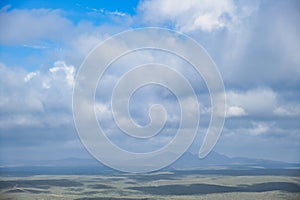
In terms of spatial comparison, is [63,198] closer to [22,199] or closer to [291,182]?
[22,199]

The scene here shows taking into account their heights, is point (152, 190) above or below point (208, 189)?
below

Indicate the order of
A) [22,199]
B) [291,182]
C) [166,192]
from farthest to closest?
[291,182] < [166,192] < [22,199]

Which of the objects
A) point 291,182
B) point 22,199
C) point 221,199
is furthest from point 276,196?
point 22,199

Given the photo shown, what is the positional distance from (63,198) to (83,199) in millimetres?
5059

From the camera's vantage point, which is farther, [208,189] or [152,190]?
[208,189]

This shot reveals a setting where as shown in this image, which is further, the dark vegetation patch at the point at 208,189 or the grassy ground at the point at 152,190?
the dark vegetation patch at the point at 208,189

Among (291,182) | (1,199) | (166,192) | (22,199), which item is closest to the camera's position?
(1,199)

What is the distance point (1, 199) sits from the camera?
76125mm

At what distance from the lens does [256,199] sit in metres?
93.9

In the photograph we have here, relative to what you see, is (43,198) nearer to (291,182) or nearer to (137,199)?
(137,199)

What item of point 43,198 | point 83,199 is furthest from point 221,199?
point 43,198

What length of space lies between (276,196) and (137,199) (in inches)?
1369

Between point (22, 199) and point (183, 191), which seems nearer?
point (22, 199)

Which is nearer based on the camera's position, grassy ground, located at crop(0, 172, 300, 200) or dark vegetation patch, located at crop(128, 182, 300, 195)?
grassy ground, located at crop(0, 172, 300, 200)
